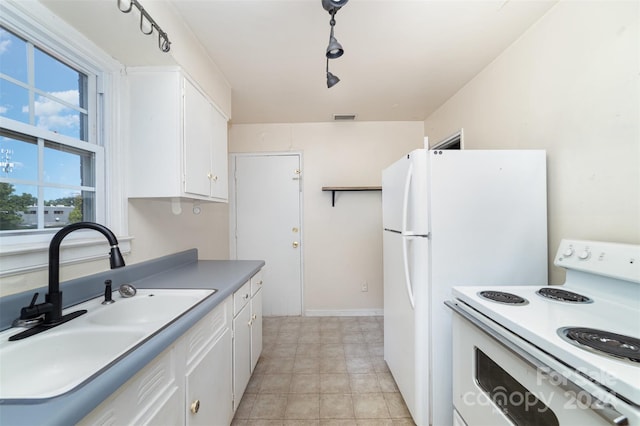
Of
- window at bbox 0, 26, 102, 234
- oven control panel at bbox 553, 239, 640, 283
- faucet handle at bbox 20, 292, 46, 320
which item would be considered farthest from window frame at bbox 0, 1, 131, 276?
oven control panel at bbox 553, 239, 640, 283

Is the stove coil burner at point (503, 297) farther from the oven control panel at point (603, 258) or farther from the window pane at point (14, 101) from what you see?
the window pane at point (14, 101)

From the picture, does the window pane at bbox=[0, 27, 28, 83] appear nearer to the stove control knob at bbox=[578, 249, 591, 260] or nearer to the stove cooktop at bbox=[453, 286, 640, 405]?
the stove cooktop at bbox=[453, 286, 640, 405]

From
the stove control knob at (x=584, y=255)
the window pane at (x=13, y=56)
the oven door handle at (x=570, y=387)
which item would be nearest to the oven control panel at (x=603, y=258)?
the stove control knob at (x=584, y=255)

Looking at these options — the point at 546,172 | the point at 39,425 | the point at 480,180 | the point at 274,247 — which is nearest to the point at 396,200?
the point at 480,180

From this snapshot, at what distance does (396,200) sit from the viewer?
1.71m

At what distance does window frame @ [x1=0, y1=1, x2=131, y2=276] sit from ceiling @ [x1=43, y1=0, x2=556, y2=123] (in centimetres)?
9

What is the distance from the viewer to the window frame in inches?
38.2

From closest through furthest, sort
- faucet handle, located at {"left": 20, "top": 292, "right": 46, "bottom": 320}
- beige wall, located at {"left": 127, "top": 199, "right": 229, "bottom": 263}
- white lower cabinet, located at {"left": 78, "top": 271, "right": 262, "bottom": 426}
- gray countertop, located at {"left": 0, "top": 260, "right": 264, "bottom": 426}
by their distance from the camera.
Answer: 1. gray countertop, located at {"left": 0, "top": 260, "right": 264, "bottom": 426}
2. white lower cabinet, located at {"left": 78, "top": 271, "right": 262, "bottom": 426}
3. faucet handle, located at {"left": 20, "top": 292, "right": 46, "bottom": 320}
4. beige wall, located at {"left": 127, "top": 199, "right": 229, "bottom": 263}

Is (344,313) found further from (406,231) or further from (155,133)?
(155,133)

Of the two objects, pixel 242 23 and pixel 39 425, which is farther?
pixel 242 23

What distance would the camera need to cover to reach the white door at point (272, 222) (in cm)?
333

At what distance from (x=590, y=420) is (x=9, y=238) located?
1931 millimetres

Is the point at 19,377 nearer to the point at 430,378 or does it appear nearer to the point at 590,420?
the point at 590,420

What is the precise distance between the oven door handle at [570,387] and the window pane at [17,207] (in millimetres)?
1888
